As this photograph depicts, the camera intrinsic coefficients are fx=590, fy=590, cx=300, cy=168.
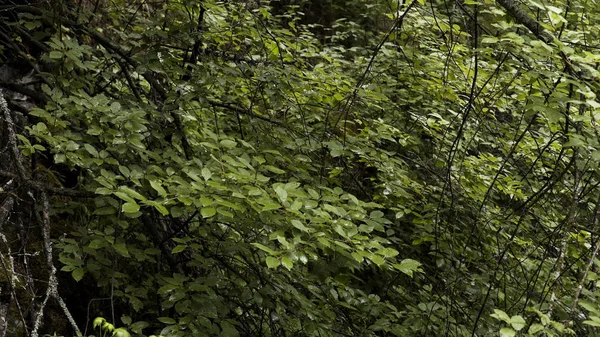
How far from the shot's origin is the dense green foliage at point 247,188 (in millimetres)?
2068

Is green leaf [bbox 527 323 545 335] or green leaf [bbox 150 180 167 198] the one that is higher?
green leaf [bbox 150 180 167 198]

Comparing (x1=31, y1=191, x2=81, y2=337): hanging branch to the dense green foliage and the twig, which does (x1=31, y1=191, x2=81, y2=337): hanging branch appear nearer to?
the dense green foliage

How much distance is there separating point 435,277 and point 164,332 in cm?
200

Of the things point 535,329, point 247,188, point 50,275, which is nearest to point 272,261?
point 247,188

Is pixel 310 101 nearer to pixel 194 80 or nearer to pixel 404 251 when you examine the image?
pixel 194 80

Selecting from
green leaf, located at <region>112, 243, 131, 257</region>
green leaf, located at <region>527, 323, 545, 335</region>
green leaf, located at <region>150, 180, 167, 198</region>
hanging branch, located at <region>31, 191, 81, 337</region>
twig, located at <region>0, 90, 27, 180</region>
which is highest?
green leaf, located at <region>150, 180, 167, 198</region>

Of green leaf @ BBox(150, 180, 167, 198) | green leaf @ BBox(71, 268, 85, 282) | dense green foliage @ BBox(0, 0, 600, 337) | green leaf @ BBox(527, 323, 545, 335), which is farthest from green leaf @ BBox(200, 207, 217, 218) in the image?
green leaf @ BBox(527, 323, 545, 335)

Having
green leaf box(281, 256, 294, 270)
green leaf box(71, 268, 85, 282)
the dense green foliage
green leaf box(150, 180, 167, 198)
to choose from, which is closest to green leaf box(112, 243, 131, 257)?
the dense green foliage

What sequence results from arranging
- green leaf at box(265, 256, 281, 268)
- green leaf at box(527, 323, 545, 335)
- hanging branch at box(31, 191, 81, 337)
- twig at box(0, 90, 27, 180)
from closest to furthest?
green leaf at box(527, 323, 545, 335)
green leaf at box(265, 256, 281, 268)
hanging branch at box(31, 191, 81, 337)
twig at box(0, 90, 27, 180)

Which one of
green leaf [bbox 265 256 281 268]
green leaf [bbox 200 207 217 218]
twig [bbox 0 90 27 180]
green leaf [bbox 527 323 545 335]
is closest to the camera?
green leaf [bbox 527 323 545 335]

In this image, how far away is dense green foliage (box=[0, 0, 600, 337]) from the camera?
2.07 meters

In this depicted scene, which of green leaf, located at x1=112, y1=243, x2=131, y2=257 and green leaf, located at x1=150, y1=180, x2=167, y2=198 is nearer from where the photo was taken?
green leaf, located at x1=150, y1=180, x2=167, y2=198

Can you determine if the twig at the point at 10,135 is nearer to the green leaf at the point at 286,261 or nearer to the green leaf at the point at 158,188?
the green leaf at the point at 158,188

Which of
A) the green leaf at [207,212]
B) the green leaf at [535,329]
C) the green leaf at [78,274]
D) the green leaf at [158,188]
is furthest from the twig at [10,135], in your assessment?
the green leaf at [535,329]
